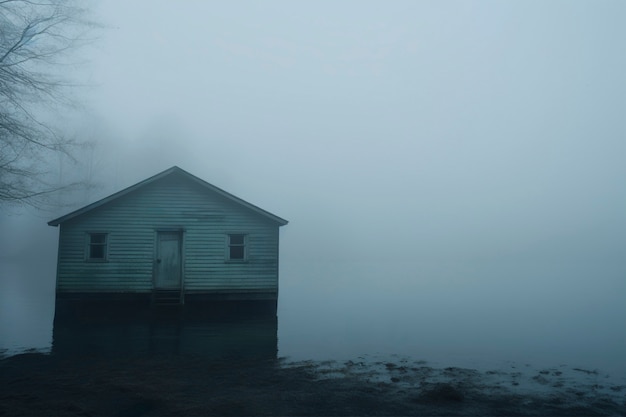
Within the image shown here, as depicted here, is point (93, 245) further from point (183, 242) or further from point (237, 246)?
point (237, 246)

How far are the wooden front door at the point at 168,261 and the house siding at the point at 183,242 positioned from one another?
287mm

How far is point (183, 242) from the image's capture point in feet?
80.7

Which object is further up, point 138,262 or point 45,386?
point 138,262

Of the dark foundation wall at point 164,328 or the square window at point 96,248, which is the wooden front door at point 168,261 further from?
the square window at point 96,248

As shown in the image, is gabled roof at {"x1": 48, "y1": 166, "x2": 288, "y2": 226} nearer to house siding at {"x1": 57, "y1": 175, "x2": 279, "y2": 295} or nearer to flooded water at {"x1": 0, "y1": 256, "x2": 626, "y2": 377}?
house siding at {"x1": 57, "y1": 175, "x2": 279, "y2": 295}

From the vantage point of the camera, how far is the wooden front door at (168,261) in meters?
24.5

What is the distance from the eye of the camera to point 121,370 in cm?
1302

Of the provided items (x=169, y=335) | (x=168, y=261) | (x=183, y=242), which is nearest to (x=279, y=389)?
(x=169, y=335)

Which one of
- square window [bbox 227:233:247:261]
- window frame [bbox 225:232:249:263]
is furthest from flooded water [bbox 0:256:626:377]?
square window [bbox 227:233:247:261]

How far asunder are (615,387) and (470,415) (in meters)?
5.85

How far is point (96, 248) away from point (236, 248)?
627cm

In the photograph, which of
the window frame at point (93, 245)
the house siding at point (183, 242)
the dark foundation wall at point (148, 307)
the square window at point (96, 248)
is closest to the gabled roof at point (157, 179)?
the house siding at point (183, 242)

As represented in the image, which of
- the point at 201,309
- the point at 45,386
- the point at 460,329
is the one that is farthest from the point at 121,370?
the point at 460,329

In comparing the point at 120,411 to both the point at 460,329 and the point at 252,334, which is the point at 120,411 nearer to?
the point at 252,334
